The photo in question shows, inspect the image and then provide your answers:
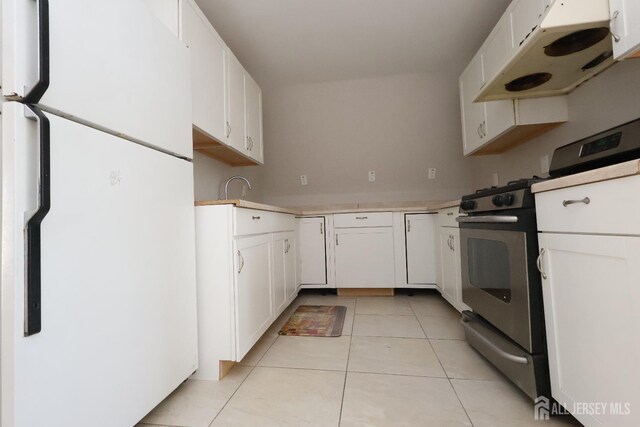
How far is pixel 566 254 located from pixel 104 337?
155 centimetres

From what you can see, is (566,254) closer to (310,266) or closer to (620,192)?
(620,192)

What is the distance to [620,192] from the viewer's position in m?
0.79

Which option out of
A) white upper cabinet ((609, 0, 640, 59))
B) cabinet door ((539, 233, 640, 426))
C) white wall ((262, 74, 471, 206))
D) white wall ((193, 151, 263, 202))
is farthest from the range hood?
white wall ((193, 151, 263, 202))

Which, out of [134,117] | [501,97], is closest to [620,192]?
[501,97]

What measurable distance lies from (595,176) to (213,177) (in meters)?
2.46

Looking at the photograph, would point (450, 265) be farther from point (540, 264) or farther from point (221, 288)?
point (221, 288)

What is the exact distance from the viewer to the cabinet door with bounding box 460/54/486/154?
2.32 metres

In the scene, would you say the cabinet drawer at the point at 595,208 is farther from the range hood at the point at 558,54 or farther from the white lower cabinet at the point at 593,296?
the range hood at the point at 558,54

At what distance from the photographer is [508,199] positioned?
1.29m

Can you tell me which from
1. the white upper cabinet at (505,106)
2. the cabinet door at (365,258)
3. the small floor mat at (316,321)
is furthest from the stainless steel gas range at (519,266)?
the cabinet door at (365,258)

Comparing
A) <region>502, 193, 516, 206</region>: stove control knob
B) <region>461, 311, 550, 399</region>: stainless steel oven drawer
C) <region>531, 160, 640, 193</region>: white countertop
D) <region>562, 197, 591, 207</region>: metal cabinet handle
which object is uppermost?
<region>531, 160, 640, 193</region>: white countertop

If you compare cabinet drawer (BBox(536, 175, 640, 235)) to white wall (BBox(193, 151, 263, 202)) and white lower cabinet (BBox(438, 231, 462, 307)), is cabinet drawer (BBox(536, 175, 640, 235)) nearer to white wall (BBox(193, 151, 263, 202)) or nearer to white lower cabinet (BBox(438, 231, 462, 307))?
white lower cabinet (BBox(438, 231, 462, 307))

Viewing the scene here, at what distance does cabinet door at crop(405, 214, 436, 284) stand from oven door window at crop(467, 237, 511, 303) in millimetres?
1115

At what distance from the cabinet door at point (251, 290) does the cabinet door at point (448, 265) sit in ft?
4.69
